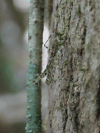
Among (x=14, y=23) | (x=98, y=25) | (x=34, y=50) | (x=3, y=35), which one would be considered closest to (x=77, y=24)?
(x=98, y=25)

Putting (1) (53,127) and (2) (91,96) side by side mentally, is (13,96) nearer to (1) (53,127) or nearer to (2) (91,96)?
(1) (53,127)

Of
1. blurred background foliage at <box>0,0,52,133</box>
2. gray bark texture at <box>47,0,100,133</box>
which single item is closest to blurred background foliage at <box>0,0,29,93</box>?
blurred background foliage at <box>0,0,52,133</box>

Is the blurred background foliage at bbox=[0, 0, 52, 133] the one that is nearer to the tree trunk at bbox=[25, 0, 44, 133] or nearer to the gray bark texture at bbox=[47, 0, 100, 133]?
the tree trunk at bbox=[25, 0, 44, 133]

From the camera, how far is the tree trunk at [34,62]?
0.68m

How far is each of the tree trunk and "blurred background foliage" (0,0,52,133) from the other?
2.32 feet

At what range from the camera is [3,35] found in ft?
5.69

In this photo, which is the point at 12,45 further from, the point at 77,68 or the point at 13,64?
the point at 77,68

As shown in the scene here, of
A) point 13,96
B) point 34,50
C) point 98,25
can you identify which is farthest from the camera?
point 13,96

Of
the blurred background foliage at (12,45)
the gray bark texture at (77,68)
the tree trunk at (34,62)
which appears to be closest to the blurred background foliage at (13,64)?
the blurred background foliage at (12,45)

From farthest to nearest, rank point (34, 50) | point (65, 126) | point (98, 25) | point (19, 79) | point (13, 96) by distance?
1. point (19, 79)
2. point (13, 96)
3. point (34, 50)
4. point (65, 126)
5. point (98, 25)

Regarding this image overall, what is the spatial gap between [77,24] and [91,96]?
8.6 inches

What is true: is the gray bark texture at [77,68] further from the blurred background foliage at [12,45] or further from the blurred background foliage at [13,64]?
the blurred background foliage at [12,45]

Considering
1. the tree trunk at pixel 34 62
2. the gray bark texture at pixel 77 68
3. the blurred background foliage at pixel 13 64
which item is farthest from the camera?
→ the blurred background foliage at pixel 13 64

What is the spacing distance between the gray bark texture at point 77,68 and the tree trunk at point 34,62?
173 millimetres
